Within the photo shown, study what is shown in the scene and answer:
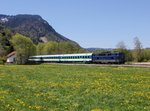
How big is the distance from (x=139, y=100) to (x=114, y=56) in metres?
76.4

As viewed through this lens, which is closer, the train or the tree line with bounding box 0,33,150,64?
the train

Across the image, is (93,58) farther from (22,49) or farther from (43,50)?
(43,50)

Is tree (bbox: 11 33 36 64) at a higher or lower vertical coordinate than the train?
higher

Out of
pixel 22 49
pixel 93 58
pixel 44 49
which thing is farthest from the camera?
pixel 44 49

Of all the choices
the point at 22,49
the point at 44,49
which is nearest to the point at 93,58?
the point at 22,49

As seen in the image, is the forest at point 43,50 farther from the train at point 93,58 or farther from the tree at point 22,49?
the train at point 93,58

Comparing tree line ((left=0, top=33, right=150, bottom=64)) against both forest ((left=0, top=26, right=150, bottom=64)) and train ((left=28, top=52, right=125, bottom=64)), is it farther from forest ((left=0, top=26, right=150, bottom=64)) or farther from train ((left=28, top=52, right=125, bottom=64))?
train ((left=28, top=52, right=125, bottom=64))

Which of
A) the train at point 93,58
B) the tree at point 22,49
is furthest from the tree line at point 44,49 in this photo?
the train at point 93,58

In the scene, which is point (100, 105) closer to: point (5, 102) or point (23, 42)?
point (5, 102)

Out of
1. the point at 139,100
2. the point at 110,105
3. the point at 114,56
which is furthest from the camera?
the point at 114,56

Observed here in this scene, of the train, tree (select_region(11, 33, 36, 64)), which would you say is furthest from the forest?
the train

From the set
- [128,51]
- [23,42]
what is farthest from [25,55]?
[128,51]

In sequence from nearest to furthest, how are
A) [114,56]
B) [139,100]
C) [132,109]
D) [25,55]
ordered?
[132,109], [139,100], [114,56], [25,55]

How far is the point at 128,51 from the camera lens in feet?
538
